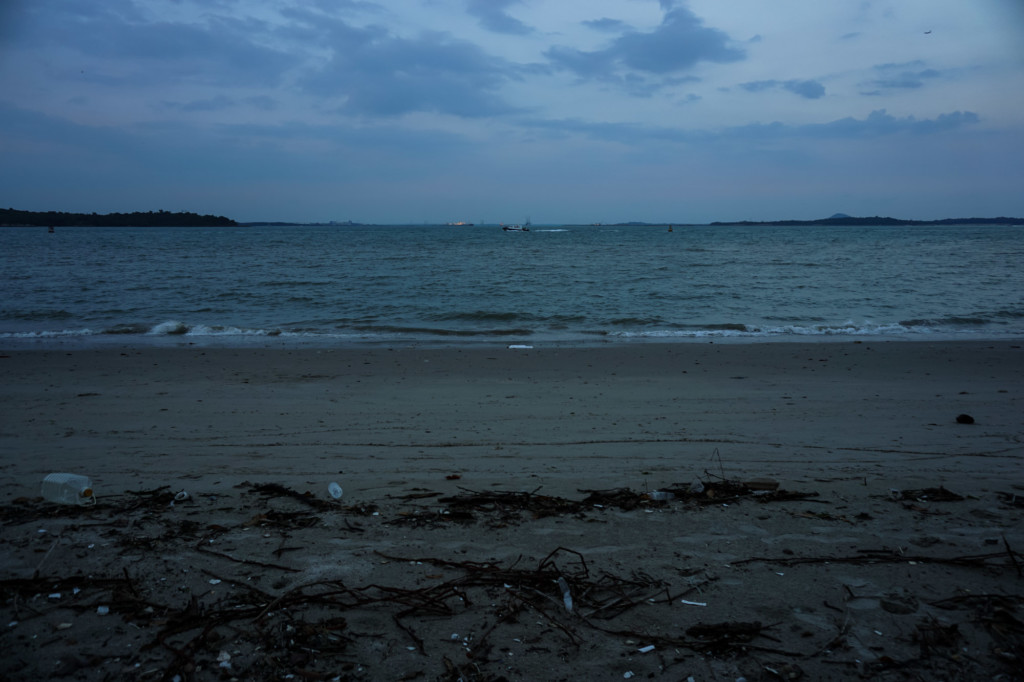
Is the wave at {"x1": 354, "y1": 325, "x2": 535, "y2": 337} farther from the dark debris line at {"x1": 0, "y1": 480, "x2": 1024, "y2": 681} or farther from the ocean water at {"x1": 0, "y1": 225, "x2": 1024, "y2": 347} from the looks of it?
the dark debris line at {"x1": 0, "y1": 480, "x2": 1024, "y2": 681}

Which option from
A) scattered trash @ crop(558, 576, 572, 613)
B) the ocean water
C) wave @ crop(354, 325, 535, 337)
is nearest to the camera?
scattered trash @ crop(558, 576, 572, 613)

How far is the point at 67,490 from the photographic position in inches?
153

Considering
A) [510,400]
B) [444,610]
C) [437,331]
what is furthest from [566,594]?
[437,331]

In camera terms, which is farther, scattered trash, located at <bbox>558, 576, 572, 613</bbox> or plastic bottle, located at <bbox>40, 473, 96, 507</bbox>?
plastic bottle, located at <bbox>40, 473, 96, 507</bbox>

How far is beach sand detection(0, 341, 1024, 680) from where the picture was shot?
2398mm

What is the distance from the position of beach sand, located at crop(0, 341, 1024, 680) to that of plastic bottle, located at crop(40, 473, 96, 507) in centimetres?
9

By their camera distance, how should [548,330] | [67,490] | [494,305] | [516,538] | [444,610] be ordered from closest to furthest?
[444,610]
[516,538]
[67,490]
[548,330]
[494,305]

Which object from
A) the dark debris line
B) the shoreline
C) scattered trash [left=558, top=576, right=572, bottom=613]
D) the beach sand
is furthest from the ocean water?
scattered trash [left=558, top=576, right=572, bottom=613]

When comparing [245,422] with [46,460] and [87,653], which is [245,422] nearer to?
[46,460]

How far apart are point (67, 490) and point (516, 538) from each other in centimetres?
305

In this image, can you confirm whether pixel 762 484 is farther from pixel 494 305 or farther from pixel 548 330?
pixel 494 305

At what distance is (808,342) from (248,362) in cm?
1040

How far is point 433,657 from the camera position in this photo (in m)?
2.39

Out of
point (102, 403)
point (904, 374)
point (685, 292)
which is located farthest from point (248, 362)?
point (685, 292)
